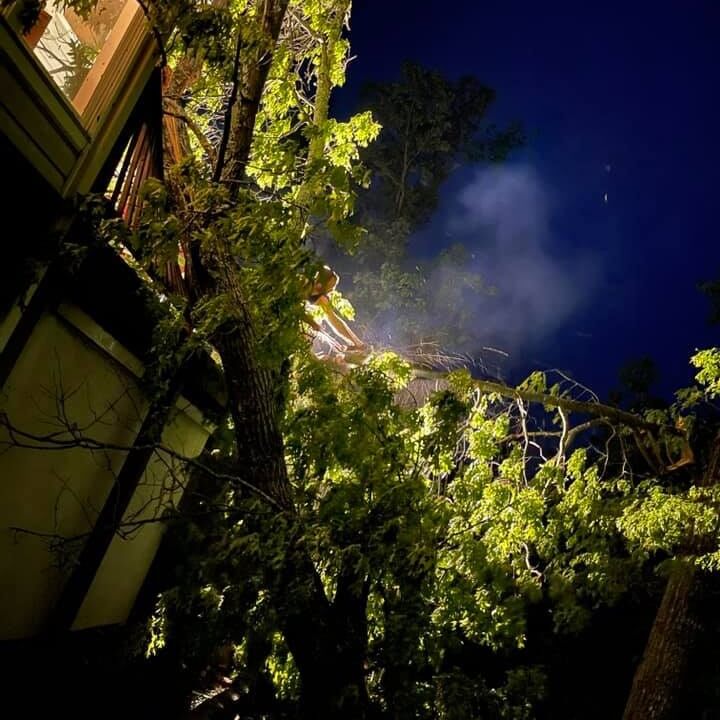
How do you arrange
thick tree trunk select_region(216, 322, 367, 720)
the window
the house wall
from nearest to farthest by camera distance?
thick tree trunk select_region(216, 322, 367, 720) → the house wall → the window

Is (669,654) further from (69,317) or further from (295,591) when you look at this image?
(69,317)

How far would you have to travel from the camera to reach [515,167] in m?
32.2

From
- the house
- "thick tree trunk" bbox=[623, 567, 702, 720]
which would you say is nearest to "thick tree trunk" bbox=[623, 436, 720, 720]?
"thick tree trunk" bbox=[623, 567, 702, 720]

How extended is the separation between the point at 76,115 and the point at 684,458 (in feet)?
30.5

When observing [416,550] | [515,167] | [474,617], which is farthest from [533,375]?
[515,167]

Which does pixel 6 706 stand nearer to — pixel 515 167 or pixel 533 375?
pixel 533 375

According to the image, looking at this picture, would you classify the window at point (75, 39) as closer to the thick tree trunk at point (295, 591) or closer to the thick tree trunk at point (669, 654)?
the thick tree trunk at point (295, 591)

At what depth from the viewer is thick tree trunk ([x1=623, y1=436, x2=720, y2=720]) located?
20.8 feet

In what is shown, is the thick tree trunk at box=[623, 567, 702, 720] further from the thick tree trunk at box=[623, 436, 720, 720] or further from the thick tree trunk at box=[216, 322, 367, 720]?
the thick tree trunk at box=[216, 322, 367, 720]

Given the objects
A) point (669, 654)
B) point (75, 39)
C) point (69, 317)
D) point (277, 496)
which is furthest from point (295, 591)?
point (75, 39)

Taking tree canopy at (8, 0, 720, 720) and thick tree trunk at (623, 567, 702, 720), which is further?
thick tree trunk at (623, 567, 702, 720)

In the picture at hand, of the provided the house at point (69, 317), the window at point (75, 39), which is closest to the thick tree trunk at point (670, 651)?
the house at point (69, 317)

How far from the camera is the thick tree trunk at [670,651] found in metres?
6.33

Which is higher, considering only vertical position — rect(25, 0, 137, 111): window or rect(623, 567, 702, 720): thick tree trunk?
rect(25, 0, 137, 111): window
